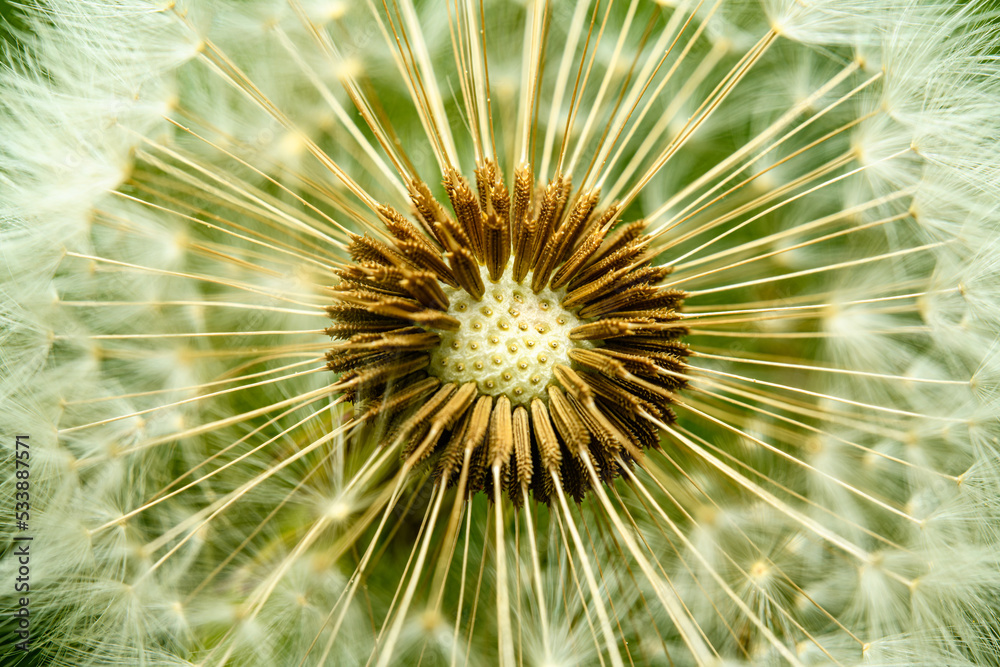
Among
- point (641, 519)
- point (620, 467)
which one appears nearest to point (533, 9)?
point (620, 467)

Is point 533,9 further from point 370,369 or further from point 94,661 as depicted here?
point 94,661

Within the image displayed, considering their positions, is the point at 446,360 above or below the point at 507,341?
below

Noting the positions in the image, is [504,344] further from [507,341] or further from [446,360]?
[446,360]

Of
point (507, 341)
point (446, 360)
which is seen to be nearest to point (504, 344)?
point (507, 341)
